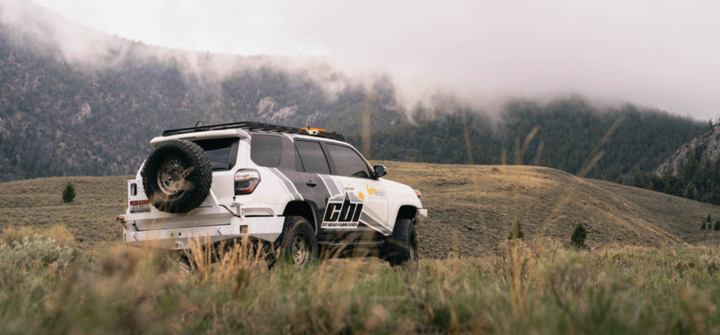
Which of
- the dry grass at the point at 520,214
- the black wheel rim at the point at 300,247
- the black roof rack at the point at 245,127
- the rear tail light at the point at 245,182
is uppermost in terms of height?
the black roof rack at the point at 245,127

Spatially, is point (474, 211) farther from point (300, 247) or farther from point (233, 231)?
point (233, 231)

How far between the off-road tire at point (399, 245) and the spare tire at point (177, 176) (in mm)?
3554

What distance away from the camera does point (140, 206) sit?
6508mm

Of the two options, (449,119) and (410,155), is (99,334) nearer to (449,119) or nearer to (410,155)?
(410,155)

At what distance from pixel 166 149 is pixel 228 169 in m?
0.72

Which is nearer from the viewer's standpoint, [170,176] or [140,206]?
[170,176]

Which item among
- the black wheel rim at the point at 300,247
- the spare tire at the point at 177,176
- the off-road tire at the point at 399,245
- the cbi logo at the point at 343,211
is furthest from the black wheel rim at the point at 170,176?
the off-road tire at the point at 399,245

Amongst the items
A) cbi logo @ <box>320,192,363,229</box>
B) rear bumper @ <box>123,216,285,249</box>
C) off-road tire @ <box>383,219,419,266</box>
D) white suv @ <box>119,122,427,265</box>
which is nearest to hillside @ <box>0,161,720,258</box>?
off-road tire @ <box>383,219,419,266</box>

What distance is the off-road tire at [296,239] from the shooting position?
20.1ft

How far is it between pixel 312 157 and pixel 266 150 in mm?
939

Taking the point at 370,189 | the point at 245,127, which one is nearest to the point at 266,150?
the point at 245,127

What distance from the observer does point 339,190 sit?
7.41 m

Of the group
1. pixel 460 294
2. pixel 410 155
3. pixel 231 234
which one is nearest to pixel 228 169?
pixel 231 234

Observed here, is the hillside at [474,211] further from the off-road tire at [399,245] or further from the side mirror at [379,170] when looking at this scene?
the side mirror at [379,170]
